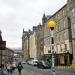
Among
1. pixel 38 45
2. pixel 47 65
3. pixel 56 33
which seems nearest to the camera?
pixel 47 65

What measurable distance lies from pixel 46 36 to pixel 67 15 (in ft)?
91.0

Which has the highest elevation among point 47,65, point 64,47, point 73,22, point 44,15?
point 44,15

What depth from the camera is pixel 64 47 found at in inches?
3194

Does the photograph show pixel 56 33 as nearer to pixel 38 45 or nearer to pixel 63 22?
pixel 63 22

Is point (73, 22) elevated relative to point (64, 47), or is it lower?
elevated

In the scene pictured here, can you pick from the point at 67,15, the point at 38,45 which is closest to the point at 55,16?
the point at 67,15

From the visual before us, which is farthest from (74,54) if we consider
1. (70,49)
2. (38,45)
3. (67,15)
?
(38,45)

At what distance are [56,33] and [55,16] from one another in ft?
19.8

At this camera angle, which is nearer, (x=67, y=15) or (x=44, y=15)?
(x=67, y=15)

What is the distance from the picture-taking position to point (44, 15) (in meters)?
119

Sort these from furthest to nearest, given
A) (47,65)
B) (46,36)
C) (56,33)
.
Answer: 1. (46,36)
2. (56,33)
3. (47,65)

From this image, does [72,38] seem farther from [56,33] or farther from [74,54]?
[56,33]

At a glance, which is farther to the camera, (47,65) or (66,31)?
(66,31)

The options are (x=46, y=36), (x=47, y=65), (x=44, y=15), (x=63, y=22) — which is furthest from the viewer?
(x=44, y=15)
